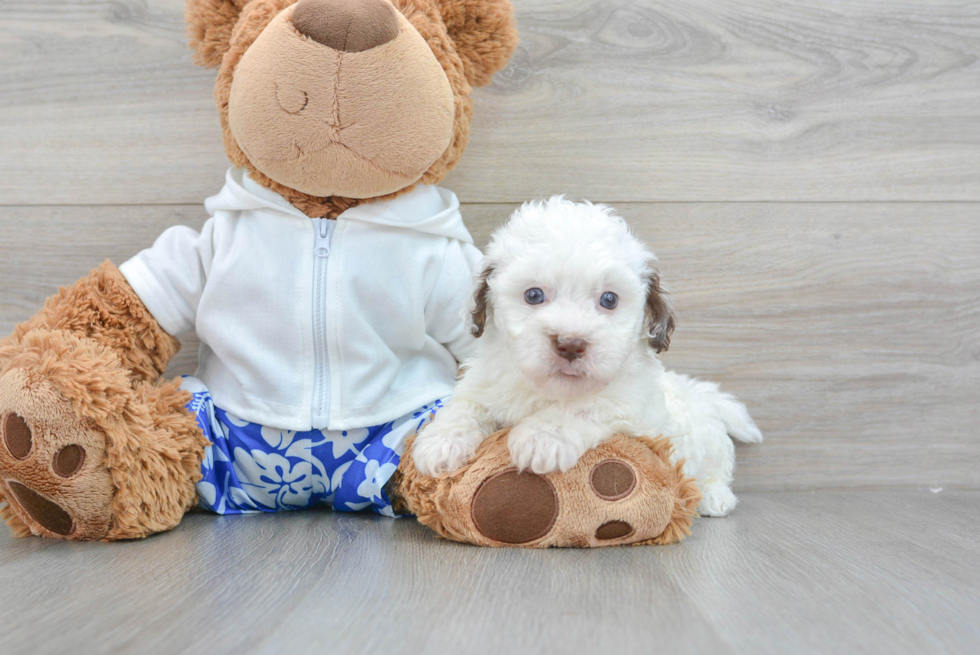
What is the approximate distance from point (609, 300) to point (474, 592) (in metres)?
0.38

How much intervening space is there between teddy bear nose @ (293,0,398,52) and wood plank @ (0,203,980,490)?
427 mm

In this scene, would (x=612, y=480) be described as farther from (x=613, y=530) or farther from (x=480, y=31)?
(x=480, y=31)

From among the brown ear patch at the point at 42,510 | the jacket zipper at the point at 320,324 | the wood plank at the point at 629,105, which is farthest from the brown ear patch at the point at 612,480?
the brown ear patch at the point at 42,510

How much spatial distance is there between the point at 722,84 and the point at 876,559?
840mm

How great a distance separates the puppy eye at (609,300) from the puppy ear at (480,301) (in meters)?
0.16

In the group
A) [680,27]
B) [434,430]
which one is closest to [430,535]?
[434,430]

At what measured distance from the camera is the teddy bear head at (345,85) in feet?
3.32

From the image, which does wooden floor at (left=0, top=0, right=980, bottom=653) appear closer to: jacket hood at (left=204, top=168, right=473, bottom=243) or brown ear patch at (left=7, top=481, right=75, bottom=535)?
jacket hood at (left=204, top=168, right=473, bottom=243)

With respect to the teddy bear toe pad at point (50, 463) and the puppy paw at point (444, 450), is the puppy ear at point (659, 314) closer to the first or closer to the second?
the puppy paw at point (444, 450)

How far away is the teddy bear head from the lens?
Answer: 1012 mm

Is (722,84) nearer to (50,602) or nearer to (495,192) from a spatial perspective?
(495,192)

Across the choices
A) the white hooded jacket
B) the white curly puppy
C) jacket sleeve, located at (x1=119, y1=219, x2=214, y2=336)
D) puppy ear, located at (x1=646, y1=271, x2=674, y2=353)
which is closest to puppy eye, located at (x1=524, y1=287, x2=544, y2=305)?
the white curly puppy

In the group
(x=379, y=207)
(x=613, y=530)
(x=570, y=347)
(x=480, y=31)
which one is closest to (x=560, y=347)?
(x=570, y=347)

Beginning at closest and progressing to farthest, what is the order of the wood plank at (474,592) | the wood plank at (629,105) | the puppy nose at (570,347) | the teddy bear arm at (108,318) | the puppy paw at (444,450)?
the wood plank at (474,592) < the puppy nose at (570,347) < the puppy paw at (444,450) < the teddy bear arm at (108,318) < the wood plank at (629,105)
